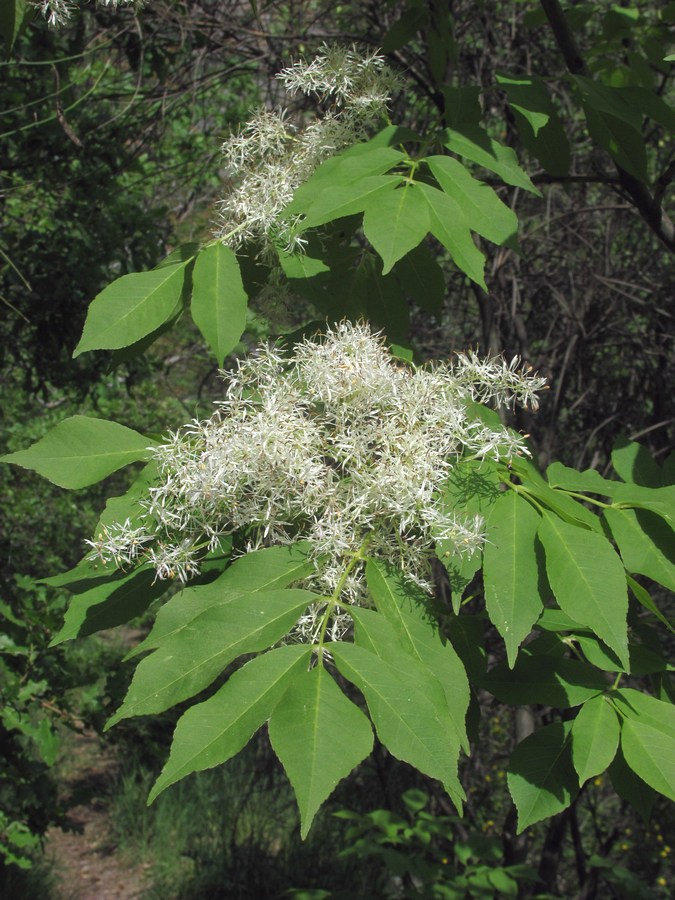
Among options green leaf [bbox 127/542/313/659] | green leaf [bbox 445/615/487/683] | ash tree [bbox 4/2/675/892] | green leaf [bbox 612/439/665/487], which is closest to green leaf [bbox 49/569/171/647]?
ash tree [bbox 4/2/675/892]

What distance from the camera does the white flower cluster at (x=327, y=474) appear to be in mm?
1088

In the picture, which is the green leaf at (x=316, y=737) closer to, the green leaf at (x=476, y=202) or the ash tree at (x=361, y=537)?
the ash tree at (x=361, y=537)

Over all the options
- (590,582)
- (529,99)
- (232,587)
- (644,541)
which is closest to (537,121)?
(529,99)

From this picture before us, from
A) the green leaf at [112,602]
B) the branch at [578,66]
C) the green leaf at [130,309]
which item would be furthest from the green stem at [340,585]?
the branch at [578,66]

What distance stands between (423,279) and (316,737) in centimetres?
93

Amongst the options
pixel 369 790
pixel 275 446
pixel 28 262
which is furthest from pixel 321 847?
pixel 275 446

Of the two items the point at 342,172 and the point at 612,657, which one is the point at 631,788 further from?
the point at 342,172

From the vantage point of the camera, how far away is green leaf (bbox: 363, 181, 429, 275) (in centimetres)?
120

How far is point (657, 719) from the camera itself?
1.26 metres

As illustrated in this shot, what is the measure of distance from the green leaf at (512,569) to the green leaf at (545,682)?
24 centimetres

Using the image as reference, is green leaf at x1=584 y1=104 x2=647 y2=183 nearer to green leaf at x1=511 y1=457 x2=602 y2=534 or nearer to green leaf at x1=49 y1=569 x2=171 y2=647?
green leaf at x1=511 y1=457 x2=602 y2=534

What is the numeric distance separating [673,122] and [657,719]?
41.6 inches

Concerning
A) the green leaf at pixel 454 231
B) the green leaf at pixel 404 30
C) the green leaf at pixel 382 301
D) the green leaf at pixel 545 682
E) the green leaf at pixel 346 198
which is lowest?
the green leaf at pixel 545 682

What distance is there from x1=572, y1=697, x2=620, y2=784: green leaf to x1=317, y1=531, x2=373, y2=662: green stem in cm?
39
